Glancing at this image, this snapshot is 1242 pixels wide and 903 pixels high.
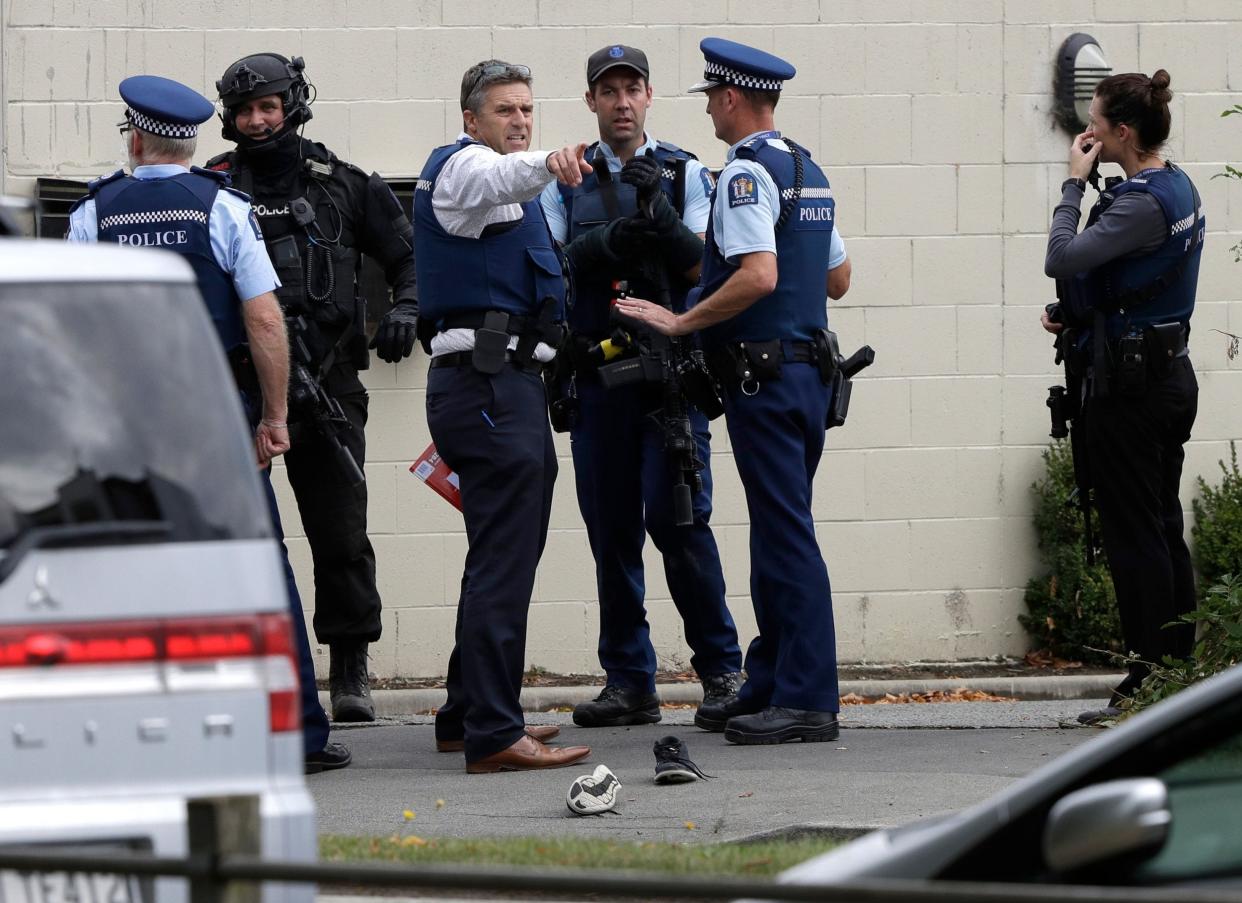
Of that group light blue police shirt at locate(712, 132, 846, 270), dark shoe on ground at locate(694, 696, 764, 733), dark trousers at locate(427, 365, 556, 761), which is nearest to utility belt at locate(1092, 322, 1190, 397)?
light blue police shirt at locate(712, 132, 846, 270)

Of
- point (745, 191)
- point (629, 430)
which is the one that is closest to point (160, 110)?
point (745, 191)

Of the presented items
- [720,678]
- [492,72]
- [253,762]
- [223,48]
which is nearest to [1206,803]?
[253,762]

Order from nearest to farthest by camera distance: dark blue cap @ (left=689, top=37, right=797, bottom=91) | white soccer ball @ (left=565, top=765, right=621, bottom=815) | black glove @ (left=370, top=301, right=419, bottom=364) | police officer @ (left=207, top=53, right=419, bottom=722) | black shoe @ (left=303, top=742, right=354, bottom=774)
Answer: white soccer ball @ (left=565, top=765, right=621, bottom=815), black shoe @ (left=303, top=742, right=354, bottom=774), dark blue cap @ (left=689, top=37, right=797, bottom=91), police officer @ (left=207, top=53, right=419, bottom=722), black glove @ (left=370, top=301, right=419, bottom=364)

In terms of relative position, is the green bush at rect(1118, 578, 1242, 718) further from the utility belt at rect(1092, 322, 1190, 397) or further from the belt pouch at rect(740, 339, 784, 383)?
the belt pouch at rect(740, 339, 784, 383)

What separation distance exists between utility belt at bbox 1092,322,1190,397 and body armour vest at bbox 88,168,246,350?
3057mm

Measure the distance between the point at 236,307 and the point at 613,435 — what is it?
1.53 metres

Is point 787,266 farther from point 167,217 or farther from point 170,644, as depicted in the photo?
point 170,644

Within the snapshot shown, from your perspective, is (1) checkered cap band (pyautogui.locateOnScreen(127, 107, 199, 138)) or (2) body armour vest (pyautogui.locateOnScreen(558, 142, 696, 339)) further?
(2) body armour vest (pyautogui.locateOnScreen(558, 142, 696, 339))

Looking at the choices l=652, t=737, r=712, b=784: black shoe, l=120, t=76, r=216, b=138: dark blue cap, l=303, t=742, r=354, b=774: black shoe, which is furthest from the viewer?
l=303, t=742, r=354, b=774: black shoe

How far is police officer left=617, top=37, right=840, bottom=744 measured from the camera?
6.57 m

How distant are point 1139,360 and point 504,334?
7.54 feet

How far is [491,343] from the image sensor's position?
19.9ft

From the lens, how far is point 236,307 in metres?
6.18

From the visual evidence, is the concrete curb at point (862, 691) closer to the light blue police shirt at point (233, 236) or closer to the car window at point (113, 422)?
the light blue police shirt at point (233, 236)
